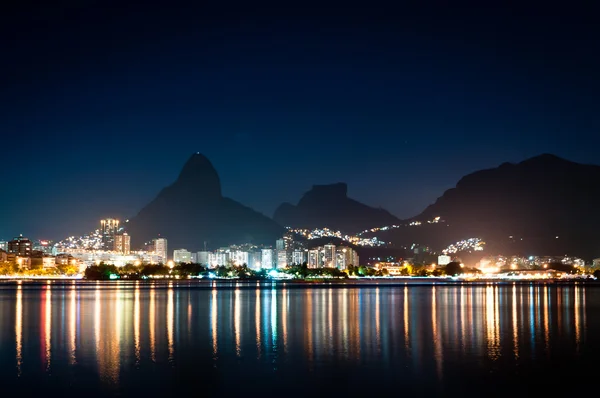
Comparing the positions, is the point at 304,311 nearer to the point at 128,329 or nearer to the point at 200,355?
the point at 128,329

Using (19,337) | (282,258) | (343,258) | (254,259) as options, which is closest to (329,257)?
(343,258)

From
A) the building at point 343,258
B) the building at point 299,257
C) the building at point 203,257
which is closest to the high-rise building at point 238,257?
the building at point 203,257

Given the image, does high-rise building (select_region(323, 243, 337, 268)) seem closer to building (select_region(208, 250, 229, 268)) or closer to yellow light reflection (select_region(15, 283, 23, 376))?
building (select_region(208, 250, 229, 268))

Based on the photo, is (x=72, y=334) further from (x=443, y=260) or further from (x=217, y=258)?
(x=443, y=260)

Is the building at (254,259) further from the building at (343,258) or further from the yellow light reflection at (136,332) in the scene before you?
the yellow light reflection at (136,332)

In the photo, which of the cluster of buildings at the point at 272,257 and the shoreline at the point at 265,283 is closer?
the shoreline at the point at 265,283

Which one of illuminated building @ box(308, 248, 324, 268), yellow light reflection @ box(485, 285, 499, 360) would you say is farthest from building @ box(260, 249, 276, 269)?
yellow light reflection @ box(485, 285, 499, 360)
